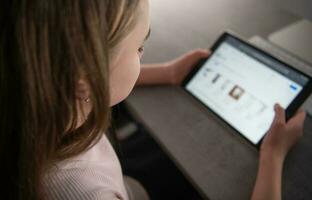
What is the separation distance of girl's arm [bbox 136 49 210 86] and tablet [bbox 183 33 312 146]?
20mm

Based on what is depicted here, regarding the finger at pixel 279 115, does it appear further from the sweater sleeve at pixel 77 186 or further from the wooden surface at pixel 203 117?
the sweater sleeve at pixel 77 186

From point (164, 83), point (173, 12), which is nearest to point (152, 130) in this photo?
point (164, 83)

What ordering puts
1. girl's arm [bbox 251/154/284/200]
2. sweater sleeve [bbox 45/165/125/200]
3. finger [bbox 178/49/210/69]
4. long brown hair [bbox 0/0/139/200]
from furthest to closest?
1. finger [bbox 178/49/210/69]
2. girl's arm [bbox 251/154/284/200]
3. sweater sleeve [bbox 45/165/125/200]
4. long brown hair [bbox 0/0/139/200]

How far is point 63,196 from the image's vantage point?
1.61ft

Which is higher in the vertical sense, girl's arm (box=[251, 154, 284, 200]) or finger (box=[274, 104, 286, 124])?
finger (box=[274, 104, 286, 124])

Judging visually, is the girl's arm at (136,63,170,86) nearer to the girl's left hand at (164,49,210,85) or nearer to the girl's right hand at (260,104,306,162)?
the girl's left hand at (164,49,210,85)

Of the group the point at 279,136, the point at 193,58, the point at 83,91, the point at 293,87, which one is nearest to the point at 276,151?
the point at 279,136

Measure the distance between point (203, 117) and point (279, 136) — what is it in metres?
0.17

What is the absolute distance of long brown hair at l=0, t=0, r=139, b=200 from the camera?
34cm

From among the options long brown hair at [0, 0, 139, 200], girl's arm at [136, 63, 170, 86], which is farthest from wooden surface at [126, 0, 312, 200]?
long brown hair at [0, 0, 139, 200]

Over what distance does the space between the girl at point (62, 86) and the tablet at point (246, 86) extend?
17 centimetres

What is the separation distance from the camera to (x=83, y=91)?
433 mm

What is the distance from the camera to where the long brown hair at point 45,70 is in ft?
1.13

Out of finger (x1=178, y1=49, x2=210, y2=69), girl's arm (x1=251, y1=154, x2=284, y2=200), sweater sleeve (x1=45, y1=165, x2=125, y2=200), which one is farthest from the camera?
finger (x1=178, y1=49, x2=210, y2=69)
